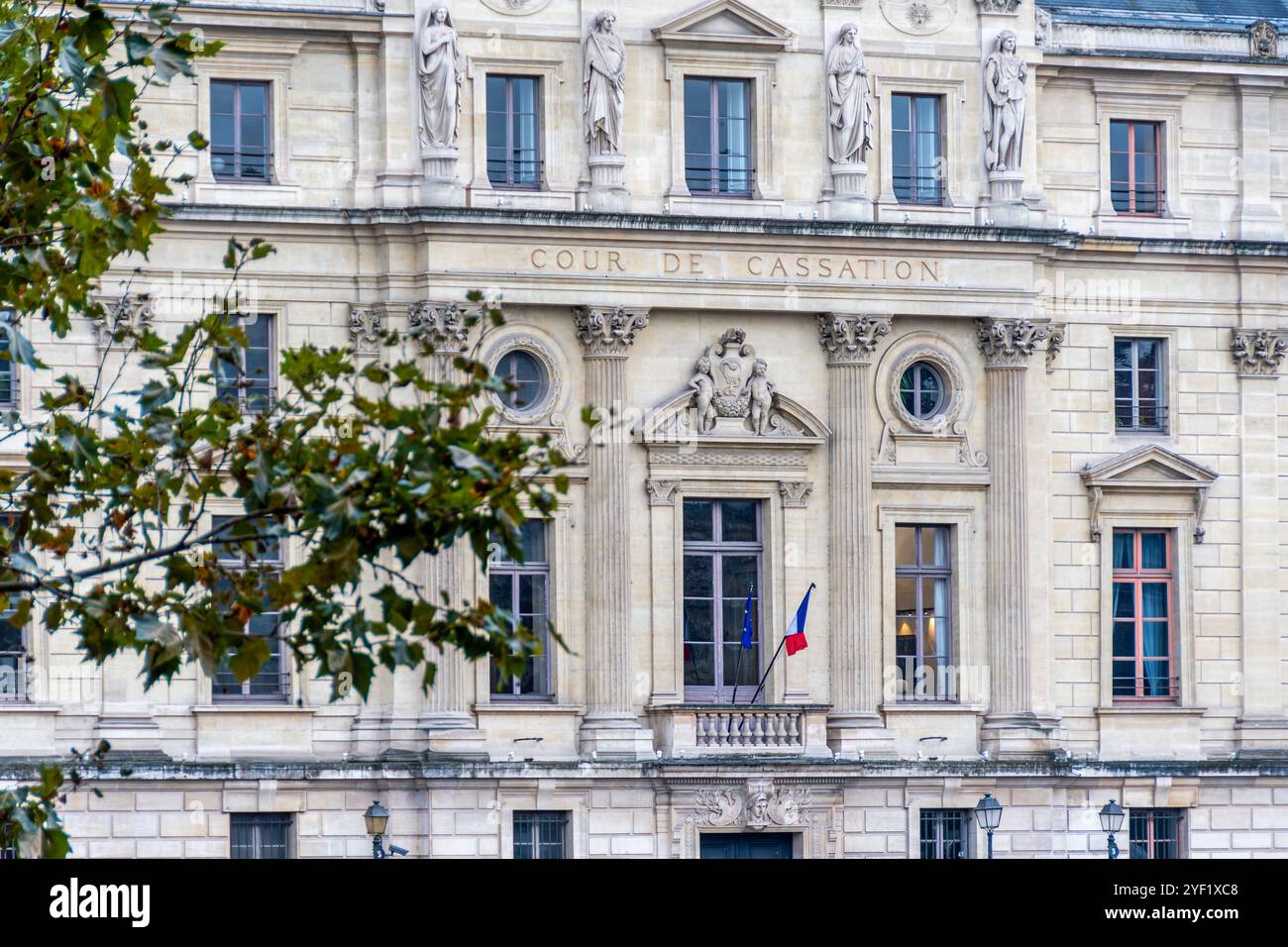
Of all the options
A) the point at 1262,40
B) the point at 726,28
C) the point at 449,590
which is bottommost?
the point at 449,590

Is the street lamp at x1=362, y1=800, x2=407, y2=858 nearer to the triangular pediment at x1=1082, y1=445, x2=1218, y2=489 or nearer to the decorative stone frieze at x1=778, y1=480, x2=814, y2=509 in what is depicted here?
the decorative stone frieze at x1=778, y1=480, x2=814, y2=509

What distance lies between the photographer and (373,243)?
5256cm

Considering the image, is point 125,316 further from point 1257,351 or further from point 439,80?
point 1257,351

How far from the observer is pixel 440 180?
172 feet

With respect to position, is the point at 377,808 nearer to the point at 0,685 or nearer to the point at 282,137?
the point at 0,685

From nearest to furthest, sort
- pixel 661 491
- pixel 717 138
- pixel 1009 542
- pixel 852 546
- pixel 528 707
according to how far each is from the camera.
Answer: pixel 528 707
pixel 661 491
pixel 852 546
pixel 717 138
pixel 1009 542

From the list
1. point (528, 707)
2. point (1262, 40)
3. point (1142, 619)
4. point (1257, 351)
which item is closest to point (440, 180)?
point (528, 707)

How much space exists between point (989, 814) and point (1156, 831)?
472cm

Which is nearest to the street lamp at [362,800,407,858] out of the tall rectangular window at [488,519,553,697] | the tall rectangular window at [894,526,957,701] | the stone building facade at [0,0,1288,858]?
the stone building facade at [0,0,1288,858]

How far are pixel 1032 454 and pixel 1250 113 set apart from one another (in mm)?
7272

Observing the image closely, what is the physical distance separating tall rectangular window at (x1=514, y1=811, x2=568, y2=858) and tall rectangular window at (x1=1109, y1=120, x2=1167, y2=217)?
1421 cm

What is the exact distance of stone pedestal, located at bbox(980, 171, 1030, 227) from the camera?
5488 centimetres

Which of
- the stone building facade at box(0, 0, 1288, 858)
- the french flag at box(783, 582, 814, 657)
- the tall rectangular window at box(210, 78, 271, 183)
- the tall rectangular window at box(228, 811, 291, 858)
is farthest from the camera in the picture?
the french flag at box(783, 582, 814, 657)

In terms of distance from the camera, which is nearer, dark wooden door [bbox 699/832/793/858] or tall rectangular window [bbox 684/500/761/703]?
dark wooden door [bbox 699/832/793/858]
